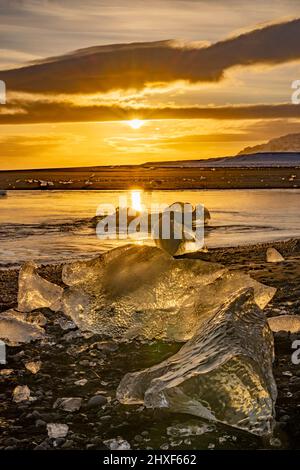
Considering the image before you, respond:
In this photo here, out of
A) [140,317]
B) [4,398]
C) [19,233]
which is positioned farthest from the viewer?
[19,233]

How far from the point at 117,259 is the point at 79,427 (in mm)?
2866

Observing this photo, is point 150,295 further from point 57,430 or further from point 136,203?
point 136,203

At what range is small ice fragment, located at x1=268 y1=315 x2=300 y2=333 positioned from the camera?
6.07 metres

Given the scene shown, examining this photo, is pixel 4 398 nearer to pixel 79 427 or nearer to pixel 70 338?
pixel 79 427

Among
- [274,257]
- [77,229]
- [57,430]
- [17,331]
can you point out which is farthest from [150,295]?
[77,229]

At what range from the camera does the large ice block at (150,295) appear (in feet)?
19.4

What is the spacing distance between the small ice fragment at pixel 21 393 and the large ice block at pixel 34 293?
7.68 ft

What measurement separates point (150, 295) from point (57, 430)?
2.33 metres

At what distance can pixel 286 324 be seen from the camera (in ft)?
19.9

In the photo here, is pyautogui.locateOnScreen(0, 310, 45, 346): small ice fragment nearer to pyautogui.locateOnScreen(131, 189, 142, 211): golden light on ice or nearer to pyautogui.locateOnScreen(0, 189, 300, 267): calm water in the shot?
pyautogui.locateOnScreen(0, 189, 300, 267): calm water

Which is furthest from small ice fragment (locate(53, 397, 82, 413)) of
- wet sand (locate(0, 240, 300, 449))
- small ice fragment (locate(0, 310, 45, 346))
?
small ice fragment (locate(0, 310, 45, 346))

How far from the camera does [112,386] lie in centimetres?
480

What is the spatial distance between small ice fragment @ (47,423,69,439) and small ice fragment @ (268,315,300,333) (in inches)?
110

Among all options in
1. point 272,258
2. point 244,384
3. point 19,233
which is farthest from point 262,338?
point 19,233
